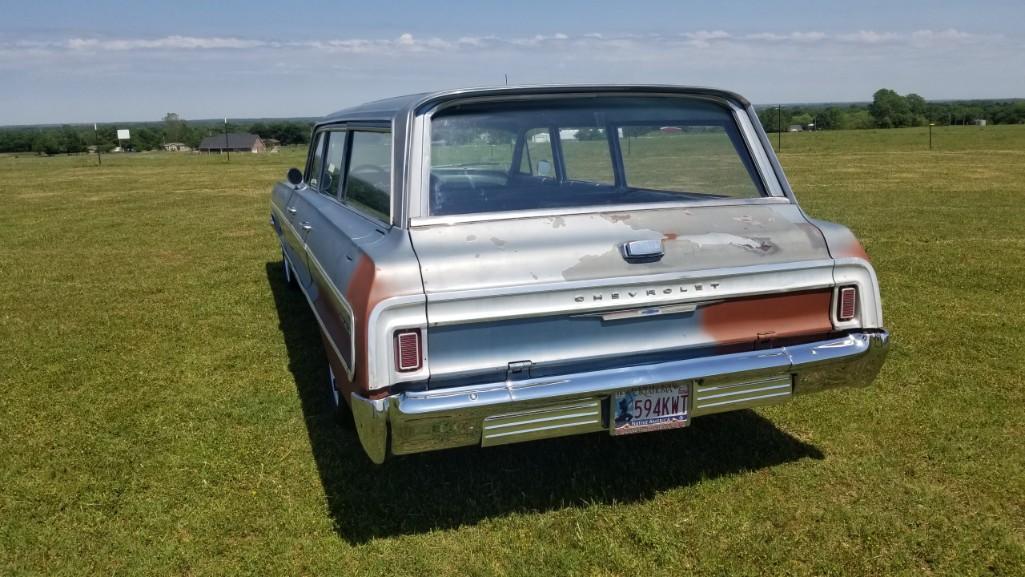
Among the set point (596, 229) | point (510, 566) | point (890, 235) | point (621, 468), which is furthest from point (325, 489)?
point (890, 235)

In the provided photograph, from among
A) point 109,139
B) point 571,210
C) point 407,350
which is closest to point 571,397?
point 407,350

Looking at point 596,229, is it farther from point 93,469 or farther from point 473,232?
point 93,469

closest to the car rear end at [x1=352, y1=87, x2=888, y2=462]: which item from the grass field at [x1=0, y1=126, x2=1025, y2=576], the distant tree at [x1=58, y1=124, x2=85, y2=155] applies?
the grass field at [x1=0, y1=126, x2=1025, y2=576]

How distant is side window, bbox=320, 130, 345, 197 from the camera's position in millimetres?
4508

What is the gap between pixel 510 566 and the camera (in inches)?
114

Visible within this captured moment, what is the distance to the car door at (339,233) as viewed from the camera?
123 inches

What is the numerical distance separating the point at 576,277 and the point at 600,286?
0.31 feet

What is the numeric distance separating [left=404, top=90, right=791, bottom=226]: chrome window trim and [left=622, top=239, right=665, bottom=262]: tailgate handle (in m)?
0.26

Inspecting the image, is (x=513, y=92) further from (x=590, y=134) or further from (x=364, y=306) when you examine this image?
(x=364, y=306)

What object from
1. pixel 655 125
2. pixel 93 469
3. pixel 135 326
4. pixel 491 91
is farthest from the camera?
pixel 135 326

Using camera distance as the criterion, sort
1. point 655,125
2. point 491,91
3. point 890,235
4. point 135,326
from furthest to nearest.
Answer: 1. point 890,235
2. point 135,326
3. point 655,125
4. point 491,91

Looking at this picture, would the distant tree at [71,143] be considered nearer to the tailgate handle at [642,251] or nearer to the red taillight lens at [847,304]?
the tailgate handle at [642,251]

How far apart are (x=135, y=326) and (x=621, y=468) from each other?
442cm

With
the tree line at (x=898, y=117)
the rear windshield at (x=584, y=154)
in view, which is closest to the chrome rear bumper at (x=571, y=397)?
the rear windshield at (x=584, y=154)
